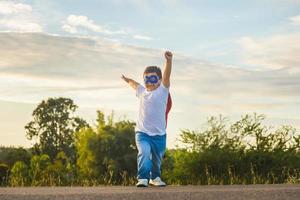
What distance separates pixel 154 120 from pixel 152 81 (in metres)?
0.73

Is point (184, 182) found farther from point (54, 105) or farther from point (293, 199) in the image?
point (54, 105)

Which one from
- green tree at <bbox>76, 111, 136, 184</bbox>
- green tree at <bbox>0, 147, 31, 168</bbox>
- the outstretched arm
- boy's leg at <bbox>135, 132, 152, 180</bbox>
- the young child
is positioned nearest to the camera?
boy's leg at <bbox>135, 132, 152, 180</bbox>

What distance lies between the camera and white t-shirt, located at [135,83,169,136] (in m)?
10.3

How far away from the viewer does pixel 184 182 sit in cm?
1562

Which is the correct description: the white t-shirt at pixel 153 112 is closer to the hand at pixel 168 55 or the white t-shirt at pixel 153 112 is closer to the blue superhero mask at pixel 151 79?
the blue superhero mask at pixel 151 79

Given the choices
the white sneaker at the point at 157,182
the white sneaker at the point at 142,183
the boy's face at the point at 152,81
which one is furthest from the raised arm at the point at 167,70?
the white sneaker at the point at 142,183

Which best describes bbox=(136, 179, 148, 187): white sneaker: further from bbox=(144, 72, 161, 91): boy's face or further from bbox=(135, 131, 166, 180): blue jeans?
bbox=(144, 72, 161, 91): boy's face

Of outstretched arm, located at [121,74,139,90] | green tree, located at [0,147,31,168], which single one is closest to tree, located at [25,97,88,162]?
green tree, located at [0,147,31,168]

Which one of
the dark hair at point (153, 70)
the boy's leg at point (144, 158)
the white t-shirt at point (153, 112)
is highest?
the dark hair at point (153, 70)

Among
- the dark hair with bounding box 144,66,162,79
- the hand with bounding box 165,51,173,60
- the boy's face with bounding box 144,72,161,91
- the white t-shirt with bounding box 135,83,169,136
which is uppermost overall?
the hand with bounding box 165,51,173,60

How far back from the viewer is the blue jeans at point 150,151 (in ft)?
32.9

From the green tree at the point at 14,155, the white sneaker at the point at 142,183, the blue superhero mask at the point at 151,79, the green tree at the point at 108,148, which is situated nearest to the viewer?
the white sneaker at the point at 142,183

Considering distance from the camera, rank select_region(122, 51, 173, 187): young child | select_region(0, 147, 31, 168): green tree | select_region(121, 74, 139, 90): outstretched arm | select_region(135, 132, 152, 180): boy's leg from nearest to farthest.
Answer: select_region(135, 132, 152, 180): boy's leg → select_region(122, 51, 173, 187): young child → select_region(121, 74, 139, 90): outstretched arm → select_region(0, 147, 31, 168): green tree

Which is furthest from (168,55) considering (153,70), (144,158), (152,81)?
(144,158)
